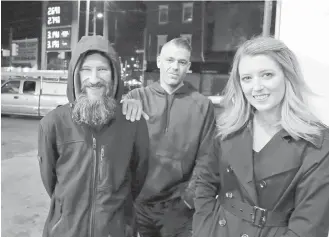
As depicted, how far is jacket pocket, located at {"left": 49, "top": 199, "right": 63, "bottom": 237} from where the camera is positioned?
163 centimetres

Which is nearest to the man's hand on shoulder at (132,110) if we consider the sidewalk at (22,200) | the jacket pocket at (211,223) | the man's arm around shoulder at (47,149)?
the man's arm around shoulder at (47,149)

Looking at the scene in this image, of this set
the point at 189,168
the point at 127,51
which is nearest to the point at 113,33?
the point at 127,51

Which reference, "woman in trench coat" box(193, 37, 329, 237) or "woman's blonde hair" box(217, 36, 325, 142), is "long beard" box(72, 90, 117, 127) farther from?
"woman's blonde hair" box(217, 36, 325, 142)

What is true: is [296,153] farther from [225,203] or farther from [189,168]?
[189,168]

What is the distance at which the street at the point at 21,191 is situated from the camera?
150 inches

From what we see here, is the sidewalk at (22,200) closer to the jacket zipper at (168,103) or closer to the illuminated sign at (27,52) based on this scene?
the jacket zipper at (168,103)

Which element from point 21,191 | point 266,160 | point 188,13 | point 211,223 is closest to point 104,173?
point 211,223

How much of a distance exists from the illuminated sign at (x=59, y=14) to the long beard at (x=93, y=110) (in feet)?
28.0

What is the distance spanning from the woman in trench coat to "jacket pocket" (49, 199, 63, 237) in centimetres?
71

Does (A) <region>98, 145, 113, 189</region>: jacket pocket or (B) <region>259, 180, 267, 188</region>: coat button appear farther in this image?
(A) <region>98, 145, 113, 189</region>: jacket pocket

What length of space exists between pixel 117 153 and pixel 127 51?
11722 mm

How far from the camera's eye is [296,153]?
4.18 ft

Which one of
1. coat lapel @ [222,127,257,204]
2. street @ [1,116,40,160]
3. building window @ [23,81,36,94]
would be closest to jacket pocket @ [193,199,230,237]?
coat lapel @ [222,127,257,204]

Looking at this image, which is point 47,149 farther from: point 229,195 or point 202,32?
point 202,32
